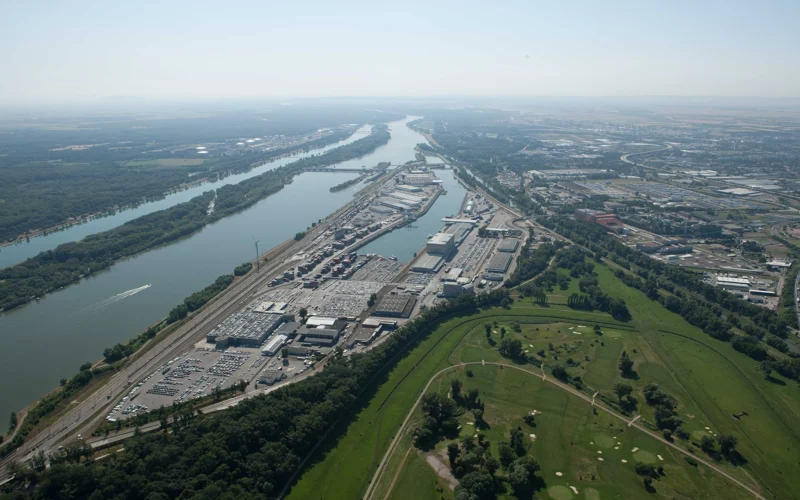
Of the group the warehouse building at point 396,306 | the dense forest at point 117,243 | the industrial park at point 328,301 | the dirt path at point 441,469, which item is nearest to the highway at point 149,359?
the industrial park at point 328,301

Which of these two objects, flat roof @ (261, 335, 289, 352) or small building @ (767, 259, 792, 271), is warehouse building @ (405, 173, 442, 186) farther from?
flat roof @ (261, 335, 289, 352)

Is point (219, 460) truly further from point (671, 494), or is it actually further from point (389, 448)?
point (671, 494)

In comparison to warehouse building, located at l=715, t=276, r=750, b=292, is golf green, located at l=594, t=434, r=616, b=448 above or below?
below

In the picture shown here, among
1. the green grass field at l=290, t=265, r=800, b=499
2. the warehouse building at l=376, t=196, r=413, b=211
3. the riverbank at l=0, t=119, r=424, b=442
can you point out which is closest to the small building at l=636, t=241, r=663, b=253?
the green grass field at l=290, t=265, r=800, b=499

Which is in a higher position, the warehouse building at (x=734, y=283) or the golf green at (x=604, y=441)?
the warehouse building at (x=734, y=283)

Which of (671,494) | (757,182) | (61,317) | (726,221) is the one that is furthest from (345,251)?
(757,182)

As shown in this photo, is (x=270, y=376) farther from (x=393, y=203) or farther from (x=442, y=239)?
(x=393, y=203)

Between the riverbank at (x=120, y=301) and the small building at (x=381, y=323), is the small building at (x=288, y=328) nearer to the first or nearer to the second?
the small building at (x=381, y=323)
